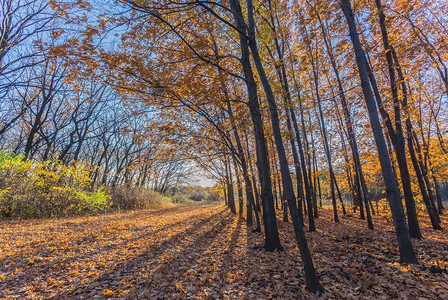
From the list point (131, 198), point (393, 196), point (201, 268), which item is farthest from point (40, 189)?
point (393, 196)

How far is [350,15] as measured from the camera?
462 centimetres

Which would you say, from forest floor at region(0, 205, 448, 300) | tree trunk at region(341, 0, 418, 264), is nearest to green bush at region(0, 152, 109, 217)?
forest floor at region(0, 205, 448, 300)

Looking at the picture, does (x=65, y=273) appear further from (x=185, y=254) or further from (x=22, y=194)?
(x=22, y=194)

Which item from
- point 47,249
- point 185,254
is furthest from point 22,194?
point 185,254

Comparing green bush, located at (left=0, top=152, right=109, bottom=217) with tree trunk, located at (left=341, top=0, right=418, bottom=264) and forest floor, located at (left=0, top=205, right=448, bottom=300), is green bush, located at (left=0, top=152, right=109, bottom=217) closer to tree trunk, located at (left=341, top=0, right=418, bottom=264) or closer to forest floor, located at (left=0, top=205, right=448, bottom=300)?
forest floor, located at (left=0, top=205, right=448, bottom=300)

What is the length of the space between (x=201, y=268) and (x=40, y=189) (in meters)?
10.6

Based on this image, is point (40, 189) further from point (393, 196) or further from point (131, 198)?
point (393, 196)

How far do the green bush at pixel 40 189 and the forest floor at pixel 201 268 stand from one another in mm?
3175

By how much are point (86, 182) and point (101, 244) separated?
848cm

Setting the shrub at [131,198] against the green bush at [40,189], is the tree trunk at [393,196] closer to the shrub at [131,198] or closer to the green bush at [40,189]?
the green bush at [40,189]

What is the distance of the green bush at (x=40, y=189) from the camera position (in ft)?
29.7

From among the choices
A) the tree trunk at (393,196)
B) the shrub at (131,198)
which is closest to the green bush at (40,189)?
the shrub at (131,198)

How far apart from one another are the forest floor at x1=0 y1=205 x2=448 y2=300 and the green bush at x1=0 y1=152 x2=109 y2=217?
3175mm

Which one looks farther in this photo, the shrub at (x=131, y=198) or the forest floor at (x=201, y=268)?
the shrub at (x=131, y=198)
